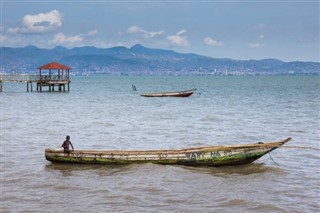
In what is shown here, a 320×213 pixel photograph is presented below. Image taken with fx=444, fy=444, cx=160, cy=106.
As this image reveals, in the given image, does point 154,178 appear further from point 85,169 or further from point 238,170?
point 238,170

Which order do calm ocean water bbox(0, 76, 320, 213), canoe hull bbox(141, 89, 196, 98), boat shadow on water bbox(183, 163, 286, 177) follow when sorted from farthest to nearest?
canoe hull bbox(141, 89, 196, 98)
boat shadow on water bbox(183, 163, 286, 177)
calm ocean water bbox(0, 76, 320, 213)

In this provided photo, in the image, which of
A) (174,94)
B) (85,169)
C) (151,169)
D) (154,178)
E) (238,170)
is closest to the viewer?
(154,178)

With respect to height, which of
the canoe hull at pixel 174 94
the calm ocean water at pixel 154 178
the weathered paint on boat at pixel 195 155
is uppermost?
the canoe hull at pixel 174 94

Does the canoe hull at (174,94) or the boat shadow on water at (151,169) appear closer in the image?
the boat shadow on water at (151,169)

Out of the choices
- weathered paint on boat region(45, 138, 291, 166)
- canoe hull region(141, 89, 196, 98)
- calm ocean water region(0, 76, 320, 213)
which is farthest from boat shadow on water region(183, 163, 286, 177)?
canoe hull region(141, 89, 196, 98)

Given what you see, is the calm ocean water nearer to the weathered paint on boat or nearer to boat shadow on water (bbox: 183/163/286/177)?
boat shadow on water (bbox: 183/163/286/177)

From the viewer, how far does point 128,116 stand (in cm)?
4012

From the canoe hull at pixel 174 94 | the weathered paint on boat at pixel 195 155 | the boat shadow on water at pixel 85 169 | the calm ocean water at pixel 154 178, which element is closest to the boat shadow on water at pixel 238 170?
the calm ocean water at pixel 154 178

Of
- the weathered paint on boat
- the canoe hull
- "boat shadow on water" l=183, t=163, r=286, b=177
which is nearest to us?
"boat shadow on water" l=183, t=163, r=286, b=177

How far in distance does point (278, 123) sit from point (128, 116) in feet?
43.2

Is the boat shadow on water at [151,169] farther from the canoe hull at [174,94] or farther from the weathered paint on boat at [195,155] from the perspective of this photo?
the canoe hull at [174,94]

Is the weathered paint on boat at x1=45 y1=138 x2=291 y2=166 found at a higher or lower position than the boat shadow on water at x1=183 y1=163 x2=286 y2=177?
higher

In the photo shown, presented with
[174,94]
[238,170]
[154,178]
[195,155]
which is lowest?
[154,178]

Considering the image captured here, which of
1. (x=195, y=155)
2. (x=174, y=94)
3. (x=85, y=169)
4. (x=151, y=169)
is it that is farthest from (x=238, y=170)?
(x=174, y=94)
